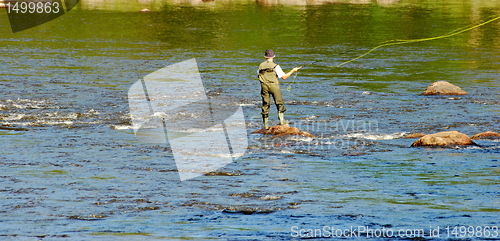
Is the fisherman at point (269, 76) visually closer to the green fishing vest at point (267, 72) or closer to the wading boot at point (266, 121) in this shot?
the green fishing vest at point (267, 72)

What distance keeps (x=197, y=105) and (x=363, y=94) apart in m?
5.11

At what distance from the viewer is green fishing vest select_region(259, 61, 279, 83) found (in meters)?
16.1

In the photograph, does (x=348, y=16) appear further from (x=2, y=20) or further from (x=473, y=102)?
(x=473, y=102)

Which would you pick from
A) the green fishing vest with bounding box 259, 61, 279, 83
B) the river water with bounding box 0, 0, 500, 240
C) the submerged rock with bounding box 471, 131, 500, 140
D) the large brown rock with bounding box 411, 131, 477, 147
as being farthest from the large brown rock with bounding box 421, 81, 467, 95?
the green fishing vest with bounding box 259, 61, 279, 83

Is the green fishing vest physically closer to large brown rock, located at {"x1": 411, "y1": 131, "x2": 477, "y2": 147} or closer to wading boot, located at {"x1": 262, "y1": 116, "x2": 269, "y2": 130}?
wading boot, located at {"x1": 262, "y1": 116, "x2": 269, "y2": 130}

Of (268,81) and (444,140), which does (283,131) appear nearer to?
(268,81)

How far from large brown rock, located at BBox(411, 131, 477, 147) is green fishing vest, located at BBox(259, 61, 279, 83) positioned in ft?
10.7

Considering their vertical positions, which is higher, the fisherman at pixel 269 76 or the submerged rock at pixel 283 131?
the fisherman at pixel 269 76

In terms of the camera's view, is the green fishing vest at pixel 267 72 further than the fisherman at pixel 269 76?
Yes

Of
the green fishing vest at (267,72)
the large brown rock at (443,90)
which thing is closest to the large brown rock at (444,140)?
the green fishing vest at (267,72)

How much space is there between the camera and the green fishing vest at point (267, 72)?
16.1 m

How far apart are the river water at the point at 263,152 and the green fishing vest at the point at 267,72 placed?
128 centimetres

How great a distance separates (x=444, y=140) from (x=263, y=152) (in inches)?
142

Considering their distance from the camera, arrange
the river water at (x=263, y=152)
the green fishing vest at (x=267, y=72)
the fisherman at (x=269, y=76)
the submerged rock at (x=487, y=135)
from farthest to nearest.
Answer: the green fishing vest at (x=267, y=72) → the fisherman at (x=269, y=76) → the submerged rock at (x=487, y=135) → the river water at (x=263, y=152)
